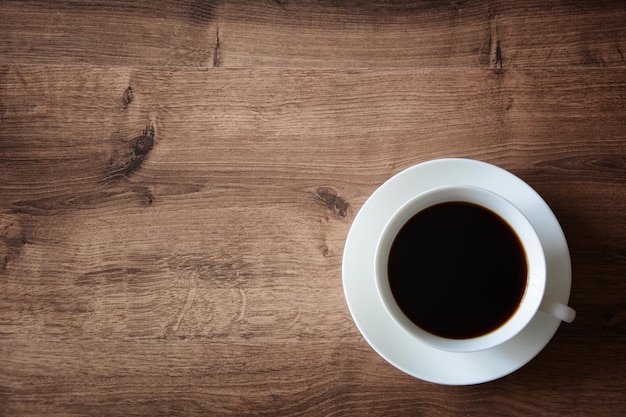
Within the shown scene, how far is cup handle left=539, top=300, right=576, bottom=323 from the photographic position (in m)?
→ 0.67

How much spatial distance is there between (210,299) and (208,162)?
20cm

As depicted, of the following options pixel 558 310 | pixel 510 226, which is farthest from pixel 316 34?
pixel 558 310

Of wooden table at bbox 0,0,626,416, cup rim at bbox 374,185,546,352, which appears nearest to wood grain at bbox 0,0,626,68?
wooden table at bbox 0,0,626,416

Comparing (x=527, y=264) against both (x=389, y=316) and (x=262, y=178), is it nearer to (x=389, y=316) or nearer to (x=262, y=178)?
(x=389, y=316)

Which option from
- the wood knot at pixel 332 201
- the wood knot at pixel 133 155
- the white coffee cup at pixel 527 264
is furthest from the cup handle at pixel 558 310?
the wood knot at pixel 133 155

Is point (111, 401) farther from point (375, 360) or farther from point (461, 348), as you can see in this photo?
point (461, 348)

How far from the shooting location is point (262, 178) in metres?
0.83

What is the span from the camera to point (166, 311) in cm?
82

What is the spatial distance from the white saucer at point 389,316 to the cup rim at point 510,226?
0.05 metres

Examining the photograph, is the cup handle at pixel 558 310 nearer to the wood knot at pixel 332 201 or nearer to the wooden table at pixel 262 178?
the wooden table at pixel 262 178

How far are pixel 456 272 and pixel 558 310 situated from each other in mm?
127

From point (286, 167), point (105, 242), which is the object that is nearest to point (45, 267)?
point (105, 242)

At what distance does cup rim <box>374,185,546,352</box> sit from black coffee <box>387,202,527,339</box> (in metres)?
0.01

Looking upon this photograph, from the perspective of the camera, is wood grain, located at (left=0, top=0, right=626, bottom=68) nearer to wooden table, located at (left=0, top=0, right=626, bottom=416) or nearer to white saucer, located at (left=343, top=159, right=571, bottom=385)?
wooden table, located at (left=0, top=0, right=626, bottom=416)
